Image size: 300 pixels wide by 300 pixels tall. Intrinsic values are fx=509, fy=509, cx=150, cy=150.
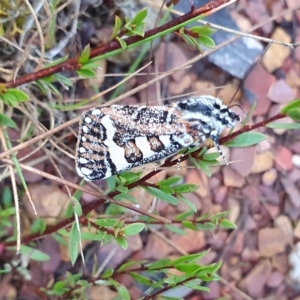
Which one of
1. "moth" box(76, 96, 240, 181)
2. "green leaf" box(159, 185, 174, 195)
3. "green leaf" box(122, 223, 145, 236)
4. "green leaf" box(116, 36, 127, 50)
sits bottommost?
"green leaf" box(122, 223, 145, 236)

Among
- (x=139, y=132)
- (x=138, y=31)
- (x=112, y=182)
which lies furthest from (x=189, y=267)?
(x=138, y=31)

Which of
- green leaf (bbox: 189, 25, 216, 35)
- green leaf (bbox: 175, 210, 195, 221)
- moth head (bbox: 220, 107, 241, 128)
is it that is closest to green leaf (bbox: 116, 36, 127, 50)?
green leaf (bbox: 189, 25, 216, 35)

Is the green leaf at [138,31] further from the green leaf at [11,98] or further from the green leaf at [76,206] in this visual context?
the green leaf at [76,206]

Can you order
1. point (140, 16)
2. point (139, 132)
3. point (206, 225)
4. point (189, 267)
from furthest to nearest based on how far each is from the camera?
point (206, 225) → point (139, 132) → point (189, 267) → point (140, 16)

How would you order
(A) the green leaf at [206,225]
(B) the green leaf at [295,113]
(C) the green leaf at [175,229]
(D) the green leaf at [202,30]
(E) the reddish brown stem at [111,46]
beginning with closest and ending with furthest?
(B) the green leaf at [295,113], (E) the reddish brown stem at [111,46], (D) the green leaf at [202,30], (A) the green leaf at [206,225], (C) the green leaf at [175,229]

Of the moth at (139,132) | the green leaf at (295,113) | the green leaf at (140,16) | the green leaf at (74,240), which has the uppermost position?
the green leaf at (140,16)

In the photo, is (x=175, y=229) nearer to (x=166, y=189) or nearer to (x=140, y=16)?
(x=166, y=189)

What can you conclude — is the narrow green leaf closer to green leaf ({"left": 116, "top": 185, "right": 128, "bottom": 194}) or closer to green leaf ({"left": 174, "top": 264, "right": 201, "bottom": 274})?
green leaf ({"left": 116, "top": 185, "right": 128, "bottom": 194})

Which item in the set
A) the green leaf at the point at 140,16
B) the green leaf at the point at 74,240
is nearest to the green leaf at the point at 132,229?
the green leaf at the point at 74,240

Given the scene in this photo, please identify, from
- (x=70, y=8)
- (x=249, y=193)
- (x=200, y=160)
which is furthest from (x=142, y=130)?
(x=249, y=193)
